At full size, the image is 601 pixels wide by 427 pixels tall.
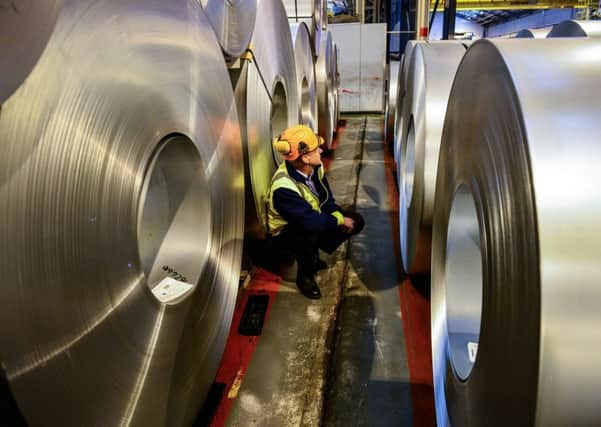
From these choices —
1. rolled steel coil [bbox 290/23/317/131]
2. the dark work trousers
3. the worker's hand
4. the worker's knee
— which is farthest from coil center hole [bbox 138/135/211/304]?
rolled steel coil [bbox 290/23/317/131]

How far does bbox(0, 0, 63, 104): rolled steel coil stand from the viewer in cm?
58

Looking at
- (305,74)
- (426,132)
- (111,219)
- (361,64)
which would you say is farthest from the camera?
(361,64)

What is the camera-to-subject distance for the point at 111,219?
31.5 inches

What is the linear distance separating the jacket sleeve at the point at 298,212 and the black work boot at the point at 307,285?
26 centimetres

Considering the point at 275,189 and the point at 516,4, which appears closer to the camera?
the point at 275,189

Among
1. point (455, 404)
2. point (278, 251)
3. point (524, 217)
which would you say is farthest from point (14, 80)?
point (278, 251)

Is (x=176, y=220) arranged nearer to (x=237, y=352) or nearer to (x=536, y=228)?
(x=237, y=352)

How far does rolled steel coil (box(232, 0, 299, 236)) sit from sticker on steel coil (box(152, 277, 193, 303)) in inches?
31.7

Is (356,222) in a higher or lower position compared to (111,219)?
lower

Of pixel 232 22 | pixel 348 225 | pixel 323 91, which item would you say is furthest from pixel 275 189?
pixel 323 91

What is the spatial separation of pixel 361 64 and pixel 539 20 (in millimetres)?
8377

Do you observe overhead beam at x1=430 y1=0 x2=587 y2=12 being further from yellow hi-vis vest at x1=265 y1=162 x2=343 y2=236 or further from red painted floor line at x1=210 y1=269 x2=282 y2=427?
red painted floor line at x1=210 y1=269 x2=282 y2=427

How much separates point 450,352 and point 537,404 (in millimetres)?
554

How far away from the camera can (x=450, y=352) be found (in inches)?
42.9
